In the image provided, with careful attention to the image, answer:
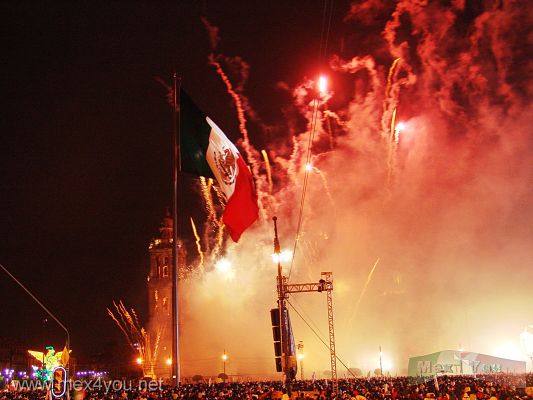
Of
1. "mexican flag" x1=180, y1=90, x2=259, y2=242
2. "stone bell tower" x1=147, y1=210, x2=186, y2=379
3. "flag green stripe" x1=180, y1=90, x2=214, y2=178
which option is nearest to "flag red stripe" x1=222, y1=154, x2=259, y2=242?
"mexican flag" x1=180, y1=90, x2=259, y2=242

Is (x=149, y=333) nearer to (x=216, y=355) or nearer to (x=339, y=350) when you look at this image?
(x=216, y=355)

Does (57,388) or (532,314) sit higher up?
(532,314)

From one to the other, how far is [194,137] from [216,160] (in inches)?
41.2

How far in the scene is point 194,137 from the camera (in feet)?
60.3

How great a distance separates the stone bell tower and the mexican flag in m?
61.5

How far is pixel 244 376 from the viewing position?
6738cm

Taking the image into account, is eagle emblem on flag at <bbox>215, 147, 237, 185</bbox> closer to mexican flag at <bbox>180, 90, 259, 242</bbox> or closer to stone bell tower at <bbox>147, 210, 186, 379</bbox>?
mexican flag at <bbox>180, 90, 259, 242</bbox>

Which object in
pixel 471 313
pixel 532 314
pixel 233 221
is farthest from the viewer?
pixel 471 313

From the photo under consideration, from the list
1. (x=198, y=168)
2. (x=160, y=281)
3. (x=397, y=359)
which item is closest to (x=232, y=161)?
(x=198, y=168)

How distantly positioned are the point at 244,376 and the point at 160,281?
72.5 ft

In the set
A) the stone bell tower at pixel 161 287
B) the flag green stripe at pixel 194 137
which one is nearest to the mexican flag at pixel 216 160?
the flag green stripe at pixel 194 137

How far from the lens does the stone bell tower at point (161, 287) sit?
263 ft

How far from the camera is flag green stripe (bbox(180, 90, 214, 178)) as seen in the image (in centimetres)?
1816

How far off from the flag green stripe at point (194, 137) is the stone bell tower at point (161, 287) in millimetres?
61542
